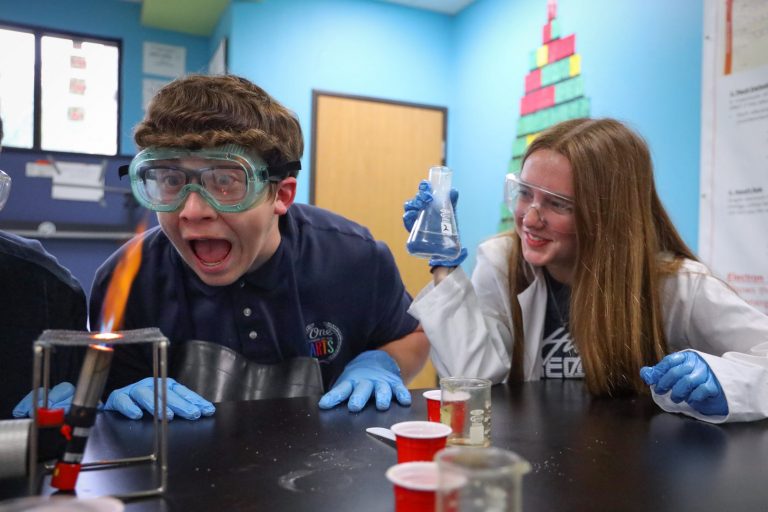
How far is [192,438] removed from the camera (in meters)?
1.06

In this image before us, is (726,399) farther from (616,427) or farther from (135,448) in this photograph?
(135,448)

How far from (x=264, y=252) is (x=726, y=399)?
1148mm

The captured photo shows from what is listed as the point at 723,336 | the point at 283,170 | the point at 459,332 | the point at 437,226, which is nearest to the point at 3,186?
the point at 283,170

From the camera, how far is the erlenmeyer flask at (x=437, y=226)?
1.81m

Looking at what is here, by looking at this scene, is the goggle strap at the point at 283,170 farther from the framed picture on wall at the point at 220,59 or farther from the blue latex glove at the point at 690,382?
the framed picture on wall at the point at 220,59

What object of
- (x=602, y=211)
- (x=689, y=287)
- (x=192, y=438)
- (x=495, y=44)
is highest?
(x=495, y=44)

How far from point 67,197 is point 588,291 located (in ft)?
10.5

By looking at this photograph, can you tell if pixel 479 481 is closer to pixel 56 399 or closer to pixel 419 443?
pixel 419 443

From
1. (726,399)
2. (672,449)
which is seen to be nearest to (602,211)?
(726,399)

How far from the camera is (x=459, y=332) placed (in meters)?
1.81

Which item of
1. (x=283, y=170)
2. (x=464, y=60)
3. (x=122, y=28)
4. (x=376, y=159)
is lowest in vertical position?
(x=283, y=170)

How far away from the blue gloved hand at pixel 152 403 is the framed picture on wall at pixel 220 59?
327 centimetres

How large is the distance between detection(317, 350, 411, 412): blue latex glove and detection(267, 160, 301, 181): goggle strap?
509 mm

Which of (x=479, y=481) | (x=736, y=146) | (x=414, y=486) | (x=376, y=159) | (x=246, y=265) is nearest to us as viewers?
(x=479, y=481)
